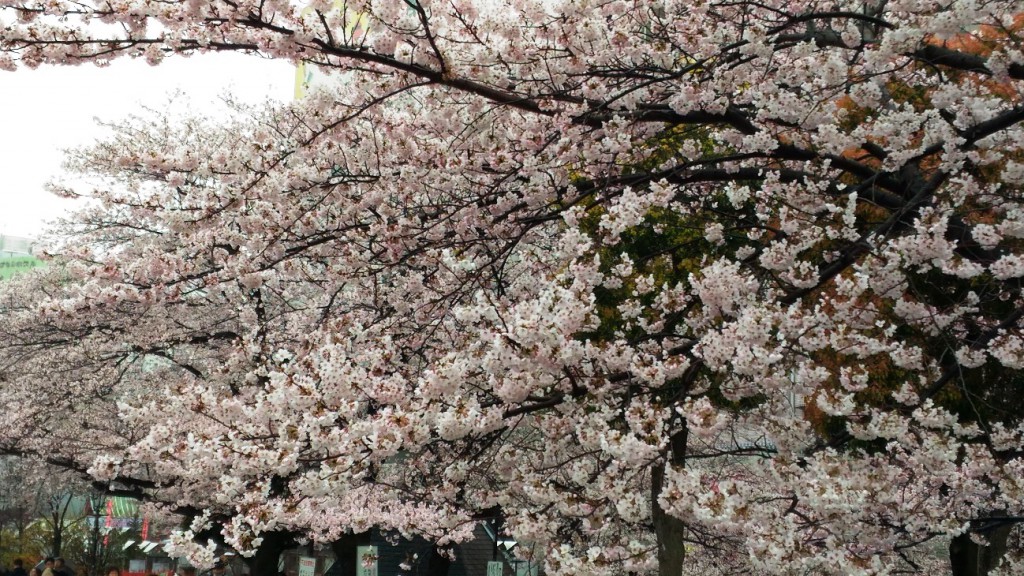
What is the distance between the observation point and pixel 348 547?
13.0 metres

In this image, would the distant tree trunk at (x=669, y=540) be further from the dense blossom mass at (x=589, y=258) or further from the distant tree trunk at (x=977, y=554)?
the distant tree trunk at (x=977, y=554)

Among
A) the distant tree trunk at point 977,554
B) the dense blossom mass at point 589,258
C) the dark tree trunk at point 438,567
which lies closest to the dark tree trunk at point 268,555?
the dark tree trunk at point 438,567

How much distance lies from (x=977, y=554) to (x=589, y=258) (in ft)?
22.9

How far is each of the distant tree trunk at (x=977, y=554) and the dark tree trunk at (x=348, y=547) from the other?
8.00 metres

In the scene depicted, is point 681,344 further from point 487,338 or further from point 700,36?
point 700,36

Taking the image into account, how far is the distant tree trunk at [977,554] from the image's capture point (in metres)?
9.05

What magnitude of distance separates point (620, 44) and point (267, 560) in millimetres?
10694

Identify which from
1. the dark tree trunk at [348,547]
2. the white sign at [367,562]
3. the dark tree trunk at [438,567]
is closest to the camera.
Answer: the white sign at [367,562]

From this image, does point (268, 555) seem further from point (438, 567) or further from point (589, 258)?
point (589, 258)

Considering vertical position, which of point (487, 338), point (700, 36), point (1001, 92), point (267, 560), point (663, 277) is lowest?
point (267, 560)

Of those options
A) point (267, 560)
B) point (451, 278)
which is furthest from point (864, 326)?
point (267, 560)

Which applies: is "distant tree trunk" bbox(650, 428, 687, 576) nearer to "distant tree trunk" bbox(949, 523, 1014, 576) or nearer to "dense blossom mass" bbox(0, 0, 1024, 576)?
"dense blossom mass" bbox(0, 0, 1024, 576)

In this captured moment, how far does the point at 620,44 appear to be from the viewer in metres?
5.11

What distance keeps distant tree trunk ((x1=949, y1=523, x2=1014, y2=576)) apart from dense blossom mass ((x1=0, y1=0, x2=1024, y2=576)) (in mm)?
2705
